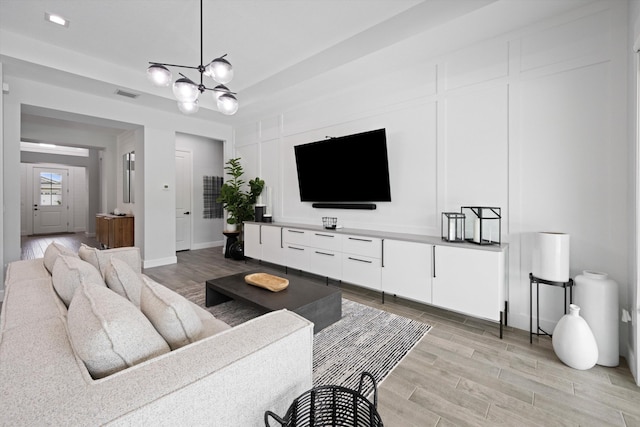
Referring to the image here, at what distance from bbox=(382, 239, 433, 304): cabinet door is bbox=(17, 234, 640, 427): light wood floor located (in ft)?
1.42

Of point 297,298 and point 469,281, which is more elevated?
point 469,281

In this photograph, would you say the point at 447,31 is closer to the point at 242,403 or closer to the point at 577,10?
the point at 577,10

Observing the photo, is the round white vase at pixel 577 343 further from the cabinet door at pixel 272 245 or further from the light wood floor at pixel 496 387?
the cabinet door at pixel 272 245

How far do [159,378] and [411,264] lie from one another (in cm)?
264

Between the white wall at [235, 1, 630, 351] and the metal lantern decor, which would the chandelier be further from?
the metal lantern decor

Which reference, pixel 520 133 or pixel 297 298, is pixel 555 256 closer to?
pixel 520 133

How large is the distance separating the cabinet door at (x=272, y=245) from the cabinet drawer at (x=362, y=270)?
1.30m

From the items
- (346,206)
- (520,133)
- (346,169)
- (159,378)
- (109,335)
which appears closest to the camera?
(159,378)

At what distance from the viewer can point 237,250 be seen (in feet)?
18.1

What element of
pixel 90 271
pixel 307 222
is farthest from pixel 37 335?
pixel 307 222

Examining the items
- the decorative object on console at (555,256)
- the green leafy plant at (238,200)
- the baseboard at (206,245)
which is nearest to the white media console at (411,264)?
the decorative object on console at (555,256)

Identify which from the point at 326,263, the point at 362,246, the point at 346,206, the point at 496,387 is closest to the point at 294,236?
the point at 326,263

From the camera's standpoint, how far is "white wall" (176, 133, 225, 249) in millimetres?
6746

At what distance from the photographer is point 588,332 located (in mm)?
1998
